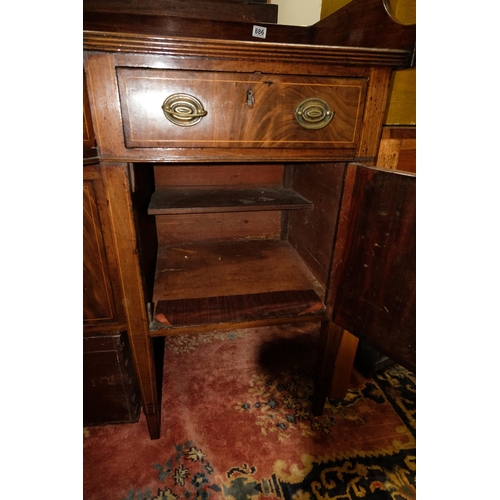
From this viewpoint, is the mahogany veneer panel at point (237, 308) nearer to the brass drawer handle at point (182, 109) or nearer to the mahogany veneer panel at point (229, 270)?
the mahogany veneer panel at point (229, 270)

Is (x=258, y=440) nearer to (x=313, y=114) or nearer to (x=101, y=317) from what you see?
(x=101, y=317)

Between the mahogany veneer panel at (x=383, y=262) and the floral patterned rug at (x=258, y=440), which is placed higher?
the mahogany veneer panel at (x=383, y=262)

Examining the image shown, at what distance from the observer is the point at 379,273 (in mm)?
731

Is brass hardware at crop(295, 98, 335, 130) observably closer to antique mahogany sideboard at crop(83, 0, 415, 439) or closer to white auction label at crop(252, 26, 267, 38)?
antique mahogany sideboard at crop(83, 0, 415, 439)

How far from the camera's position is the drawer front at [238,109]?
27.1 inches

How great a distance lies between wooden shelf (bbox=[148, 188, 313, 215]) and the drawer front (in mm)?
335

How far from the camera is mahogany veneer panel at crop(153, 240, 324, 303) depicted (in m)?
1.08

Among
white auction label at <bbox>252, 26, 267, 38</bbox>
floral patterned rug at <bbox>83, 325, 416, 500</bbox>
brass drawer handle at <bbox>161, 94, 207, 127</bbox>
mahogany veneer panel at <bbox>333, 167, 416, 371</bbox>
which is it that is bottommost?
floral patterned rug at <bbox>83, 325, 416, 500</bbox>

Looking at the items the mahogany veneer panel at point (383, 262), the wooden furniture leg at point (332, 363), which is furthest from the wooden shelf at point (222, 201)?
the wooden furniture leg at point (332, 363)

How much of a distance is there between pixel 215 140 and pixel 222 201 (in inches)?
16.2

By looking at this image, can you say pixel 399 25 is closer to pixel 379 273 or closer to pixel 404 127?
pixel 404 127

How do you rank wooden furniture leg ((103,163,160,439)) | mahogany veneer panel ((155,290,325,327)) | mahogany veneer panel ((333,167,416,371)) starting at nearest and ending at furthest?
mahogany veneer panel ((333,167,416,371)), wooden furniture leg ((103,163,160,439)), mahogany veneer panel ((155,290,325,327))

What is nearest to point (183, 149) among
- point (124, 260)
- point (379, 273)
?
point (124, 260)

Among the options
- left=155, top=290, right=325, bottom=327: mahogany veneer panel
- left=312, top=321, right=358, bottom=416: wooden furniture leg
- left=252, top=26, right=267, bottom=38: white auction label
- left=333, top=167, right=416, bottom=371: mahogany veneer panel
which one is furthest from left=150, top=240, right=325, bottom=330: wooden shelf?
left=252, top=26, right=267, bottom=38: white auction label
